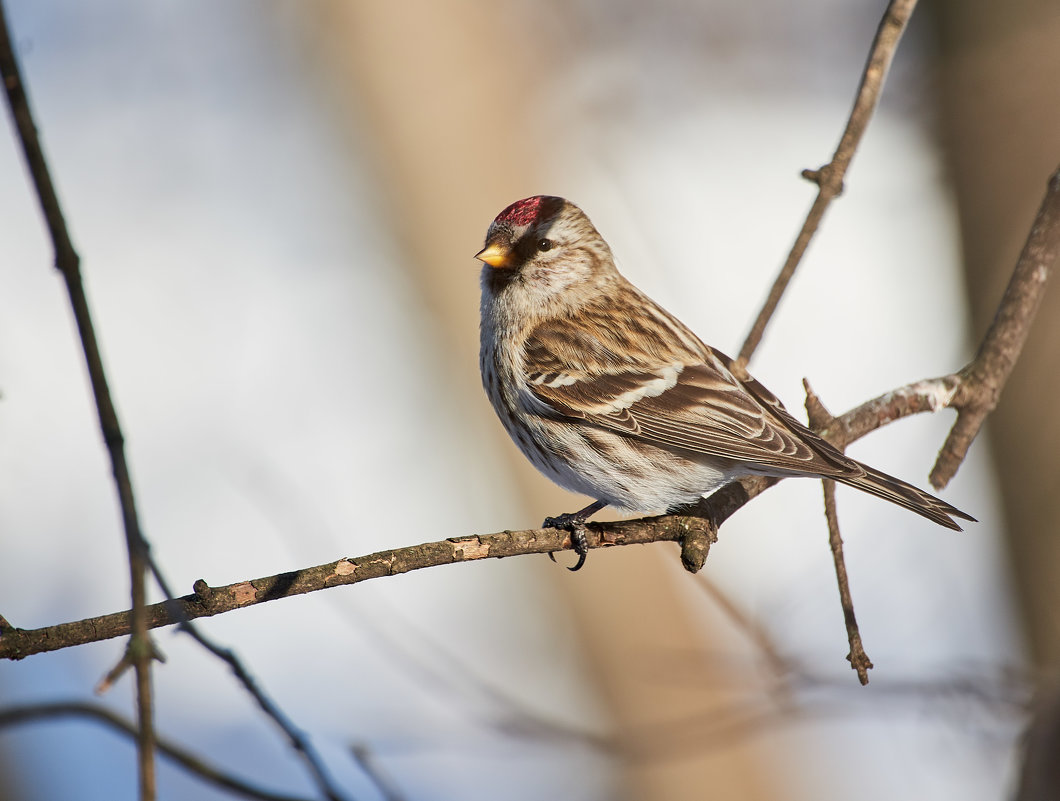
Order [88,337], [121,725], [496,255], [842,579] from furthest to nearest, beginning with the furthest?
1. [496,255]
2. [842,579]
3. [121,725]
4. [88,337]

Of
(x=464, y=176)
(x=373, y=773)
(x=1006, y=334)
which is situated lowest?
(x=373, y=773)

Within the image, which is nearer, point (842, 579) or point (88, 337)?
point (88, 337)

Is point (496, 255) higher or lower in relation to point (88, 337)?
higher

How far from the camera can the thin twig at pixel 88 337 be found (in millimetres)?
970

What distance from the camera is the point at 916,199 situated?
4949 mm

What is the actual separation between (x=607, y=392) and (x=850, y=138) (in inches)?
33.8

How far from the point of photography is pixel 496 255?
2814 millimetres

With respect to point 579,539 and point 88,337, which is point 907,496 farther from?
point 88,337

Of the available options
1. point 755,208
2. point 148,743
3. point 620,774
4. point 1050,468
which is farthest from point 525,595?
point 148,743

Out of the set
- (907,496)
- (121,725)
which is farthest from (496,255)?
(121,725)

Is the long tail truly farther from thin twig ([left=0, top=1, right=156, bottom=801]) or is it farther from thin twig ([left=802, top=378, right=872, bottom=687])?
thin twig ([left=0, top=1, right=156, bottom=801])

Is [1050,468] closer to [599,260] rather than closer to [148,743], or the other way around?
[599,260]

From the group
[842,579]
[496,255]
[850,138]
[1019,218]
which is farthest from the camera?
[1019,218]

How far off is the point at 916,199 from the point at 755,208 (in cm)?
143
